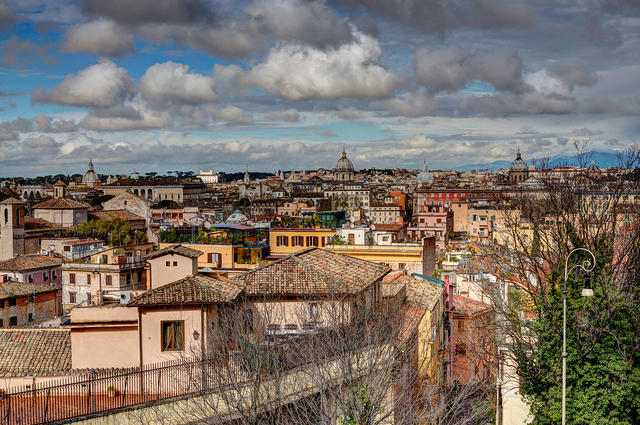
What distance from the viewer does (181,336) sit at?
15.6 meters

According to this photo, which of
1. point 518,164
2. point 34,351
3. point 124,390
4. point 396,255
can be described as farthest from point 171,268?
point 518,164

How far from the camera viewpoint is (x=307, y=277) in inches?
712

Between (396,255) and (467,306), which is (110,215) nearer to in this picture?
(396,255)

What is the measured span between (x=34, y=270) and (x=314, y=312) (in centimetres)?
3062

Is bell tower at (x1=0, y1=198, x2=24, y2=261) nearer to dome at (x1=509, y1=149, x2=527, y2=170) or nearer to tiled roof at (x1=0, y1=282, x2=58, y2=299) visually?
tiled roof at (x1=0, y1=282, x2=58, y2=299)

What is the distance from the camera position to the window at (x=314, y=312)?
617 inches

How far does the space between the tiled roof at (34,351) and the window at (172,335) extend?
2711 mm

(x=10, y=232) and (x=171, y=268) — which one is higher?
(x=171, y=268)

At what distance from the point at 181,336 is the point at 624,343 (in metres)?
10.9

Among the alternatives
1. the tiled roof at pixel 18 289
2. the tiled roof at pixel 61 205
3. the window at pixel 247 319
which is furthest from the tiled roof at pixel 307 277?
the tiled roof at pixel 61 205

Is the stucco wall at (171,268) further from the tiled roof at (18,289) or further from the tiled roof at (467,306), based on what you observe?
the tiled roof at (18,289)

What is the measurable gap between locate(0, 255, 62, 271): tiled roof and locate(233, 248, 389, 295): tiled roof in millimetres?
27826

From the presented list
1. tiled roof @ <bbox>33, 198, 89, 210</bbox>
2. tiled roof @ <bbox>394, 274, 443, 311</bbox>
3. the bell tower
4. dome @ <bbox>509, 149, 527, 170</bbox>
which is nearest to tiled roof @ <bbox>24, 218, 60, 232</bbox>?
the bell tower

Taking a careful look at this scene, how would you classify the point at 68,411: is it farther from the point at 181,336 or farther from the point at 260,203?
the point at 260,203
